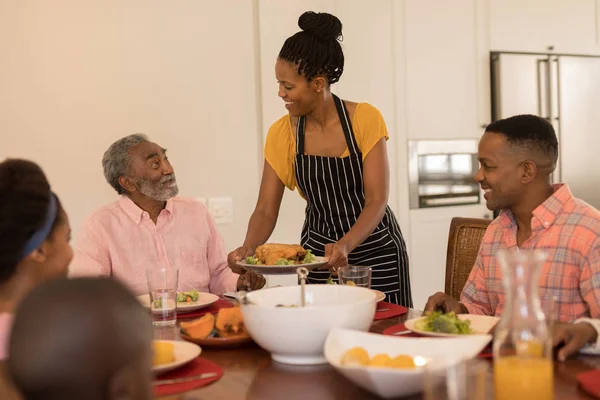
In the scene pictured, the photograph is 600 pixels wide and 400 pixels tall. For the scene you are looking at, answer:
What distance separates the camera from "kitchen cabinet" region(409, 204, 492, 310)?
423 cm

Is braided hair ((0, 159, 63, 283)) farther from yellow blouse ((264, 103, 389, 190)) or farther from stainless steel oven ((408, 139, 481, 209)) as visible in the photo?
stainless steel oven ((408, 139, 481, 209))

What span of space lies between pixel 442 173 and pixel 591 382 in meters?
3.23

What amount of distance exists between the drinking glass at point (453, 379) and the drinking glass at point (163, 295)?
1007mm

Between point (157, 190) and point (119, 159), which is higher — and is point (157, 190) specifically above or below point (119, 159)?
below

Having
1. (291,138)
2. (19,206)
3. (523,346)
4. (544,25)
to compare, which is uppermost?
(544,25)

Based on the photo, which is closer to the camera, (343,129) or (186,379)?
(186,379)

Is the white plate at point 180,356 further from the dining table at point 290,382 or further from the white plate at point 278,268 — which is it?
the white plate at point 278,268

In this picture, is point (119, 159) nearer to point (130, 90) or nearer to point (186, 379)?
point (130, 90)

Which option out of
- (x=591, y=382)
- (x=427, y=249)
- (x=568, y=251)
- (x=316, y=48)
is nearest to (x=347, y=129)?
(x=316, y=48)

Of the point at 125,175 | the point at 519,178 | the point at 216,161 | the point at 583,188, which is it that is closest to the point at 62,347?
the point at 519,178

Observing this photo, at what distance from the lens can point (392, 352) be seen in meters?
1.33

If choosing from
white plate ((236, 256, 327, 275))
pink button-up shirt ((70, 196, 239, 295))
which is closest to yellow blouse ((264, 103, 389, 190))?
pink button-up shirt ((70, 196, 239, 295))

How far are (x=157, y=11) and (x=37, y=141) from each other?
0.83 meters

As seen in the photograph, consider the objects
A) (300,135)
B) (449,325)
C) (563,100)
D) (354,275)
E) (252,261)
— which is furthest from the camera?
(563,100)
